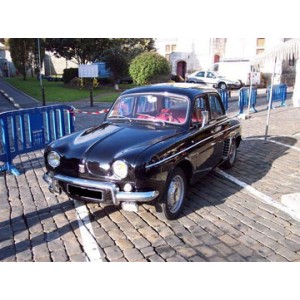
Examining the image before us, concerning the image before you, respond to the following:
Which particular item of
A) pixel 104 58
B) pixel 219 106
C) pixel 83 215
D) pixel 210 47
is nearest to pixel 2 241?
pixel 83 215

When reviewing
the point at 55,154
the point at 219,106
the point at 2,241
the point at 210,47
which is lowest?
the point at 2,241

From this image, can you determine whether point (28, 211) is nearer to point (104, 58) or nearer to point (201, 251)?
point (201, 251)

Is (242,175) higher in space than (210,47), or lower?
lower

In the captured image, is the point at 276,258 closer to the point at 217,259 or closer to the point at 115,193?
the point at 217,259

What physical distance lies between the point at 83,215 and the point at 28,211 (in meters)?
0.80

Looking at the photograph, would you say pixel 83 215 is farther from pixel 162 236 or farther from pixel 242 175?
pixel 242 175

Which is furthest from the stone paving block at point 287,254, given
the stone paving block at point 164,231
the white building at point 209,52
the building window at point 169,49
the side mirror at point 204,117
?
the building window at point 169,49

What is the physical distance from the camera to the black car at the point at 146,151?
363 centimetres

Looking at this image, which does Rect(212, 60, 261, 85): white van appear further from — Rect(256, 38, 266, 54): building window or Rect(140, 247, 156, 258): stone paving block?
Rect(140, 247, 156, 258): stone paving block

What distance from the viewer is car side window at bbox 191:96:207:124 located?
15.5 ft
